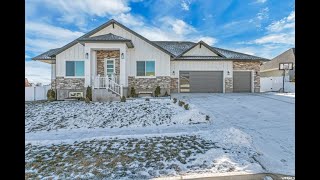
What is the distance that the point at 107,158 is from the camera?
416 centimetres

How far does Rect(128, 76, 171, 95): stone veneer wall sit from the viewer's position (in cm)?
1532

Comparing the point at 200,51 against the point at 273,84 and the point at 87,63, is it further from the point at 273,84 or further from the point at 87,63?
the point at 273,84

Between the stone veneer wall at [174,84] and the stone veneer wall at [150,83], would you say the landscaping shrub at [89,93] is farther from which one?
the stone veneer wall at [174,84]

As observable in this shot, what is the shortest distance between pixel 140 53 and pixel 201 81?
20.4 feet

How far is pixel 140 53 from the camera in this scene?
15.4m

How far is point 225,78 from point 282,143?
13.1m

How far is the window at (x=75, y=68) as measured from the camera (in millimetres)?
14961

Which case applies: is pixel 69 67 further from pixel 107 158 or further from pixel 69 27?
pixel 107 158

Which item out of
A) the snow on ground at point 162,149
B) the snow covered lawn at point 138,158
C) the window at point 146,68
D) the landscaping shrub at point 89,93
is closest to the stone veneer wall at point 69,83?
the landscaping shrub at point 89,93

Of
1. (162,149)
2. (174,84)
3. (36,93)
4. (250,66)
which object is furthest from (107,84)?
(250,66)

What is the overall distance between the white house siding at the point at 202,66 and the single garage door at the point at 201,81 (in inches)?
13.4

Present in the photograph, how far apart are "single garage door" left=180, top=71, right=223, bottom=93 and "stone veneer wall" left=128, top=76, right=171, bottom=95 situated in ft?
6.95
